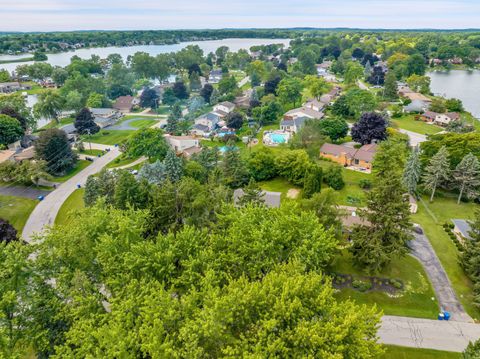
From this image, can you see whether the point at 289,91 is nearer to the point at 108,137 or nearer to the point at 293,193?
the point at 108,137

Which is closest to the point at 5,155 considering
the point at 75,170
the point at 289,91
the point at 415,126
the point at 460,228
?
the point at 75,170

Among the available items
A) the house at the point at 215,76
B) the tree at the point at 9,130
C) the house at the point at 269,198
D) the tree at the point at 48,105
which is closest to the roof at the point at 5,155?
the tree at the point at 9,130

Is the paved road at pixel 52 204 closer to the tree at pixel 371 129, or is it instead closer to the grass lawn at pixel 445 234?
the grass lawn at pixel 445 234

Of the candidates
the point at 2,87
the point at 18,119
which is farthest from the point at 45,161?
the point at 2,87

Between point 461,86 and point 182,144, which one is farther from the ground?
point 182,144

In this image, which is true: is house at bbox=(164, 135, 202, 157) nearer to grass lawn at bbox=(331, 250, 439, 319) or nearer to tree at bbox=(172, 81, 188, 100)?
grass lawn at bbox=(331, 250, 439, 319)

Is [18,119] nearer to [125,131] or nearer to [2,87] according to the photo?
[125,131]
